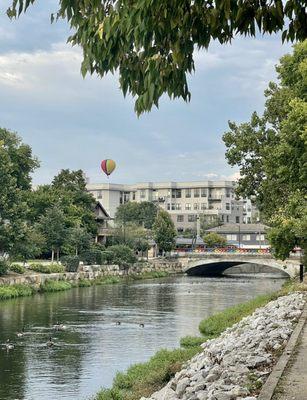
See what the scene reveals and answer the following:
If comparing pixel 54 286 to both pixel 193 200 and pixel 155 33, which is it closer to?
pixel 155 33

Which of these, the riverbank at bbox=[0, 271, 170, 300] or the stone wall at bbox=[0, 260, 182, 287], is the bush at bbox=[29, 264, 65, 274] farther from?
the riverbank at bbox=[0, 271, 170, 300]

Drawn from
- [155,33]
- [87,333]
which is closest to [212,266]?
[87,333]

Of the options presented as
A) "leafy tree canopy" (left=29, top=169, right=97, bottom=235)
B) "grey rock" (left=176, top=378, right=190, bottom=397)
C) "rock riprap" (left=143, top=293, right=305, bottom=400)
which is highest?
"leafy tree canopy" (left=29, top=169, right=97, bottom=235)

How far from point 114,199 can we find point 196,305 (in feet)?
429

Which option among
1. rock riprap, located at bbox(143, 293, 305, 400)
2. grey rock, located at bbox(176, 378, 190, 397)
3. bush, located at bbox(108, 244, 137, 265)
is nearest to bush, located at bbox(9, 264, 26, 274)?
bush, located at bbox(108, 244, 137, 265)

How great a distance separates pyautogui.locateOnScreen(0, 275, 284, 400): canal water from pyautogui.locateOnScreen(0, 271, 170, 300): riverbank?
1.46 meters

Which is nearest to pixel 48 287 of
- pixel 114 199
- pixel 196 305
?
pixel 196 305

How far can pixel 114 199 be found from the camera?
176 meters

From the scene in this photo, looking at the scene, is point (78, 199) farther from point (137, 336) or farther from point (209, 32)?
point (209, 32)

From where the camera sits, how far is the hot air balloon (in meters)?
94.8

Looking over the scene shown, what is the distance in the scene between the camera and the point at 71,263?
6750 cm

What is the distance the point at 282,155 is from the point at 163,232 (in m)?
74.1

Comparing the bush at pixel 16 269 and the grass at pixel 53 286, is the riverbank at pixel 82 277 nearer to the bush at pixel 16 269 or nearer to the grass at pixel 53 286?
the grass at pixel 53 286

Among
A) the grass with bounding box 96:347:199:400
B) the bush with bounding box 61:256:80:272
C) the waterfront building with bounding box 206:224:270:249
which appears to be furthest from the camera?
the waterfront building with bounding box 206:224:270:249
